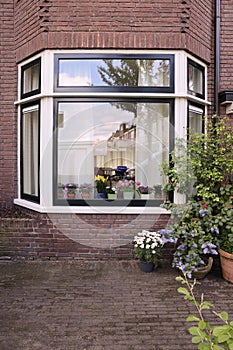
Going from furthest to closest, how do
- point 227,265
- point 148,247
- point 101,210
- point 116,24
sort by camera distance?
point 101,210
point 116,24
point 148,247
point 227,265

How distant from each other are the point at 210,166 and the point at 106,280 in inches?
84.3

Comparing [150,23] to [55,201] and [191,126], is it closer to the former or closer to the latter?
[191,126]

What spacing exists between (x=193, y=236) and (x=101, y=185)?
1634 mm

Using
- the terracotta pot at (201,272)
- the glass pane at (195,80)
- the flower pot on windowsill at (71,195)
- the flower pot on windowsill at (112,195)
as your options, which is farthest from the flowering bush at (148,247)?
the glass pane at (195,80)

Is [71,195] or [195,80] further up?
[195,80]

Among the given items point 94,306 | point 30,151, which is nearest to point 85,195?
point 30,151

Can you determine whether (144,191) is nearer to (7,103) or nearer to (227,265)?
(227,265)

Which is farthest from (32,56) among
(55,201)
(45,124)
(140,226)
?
(140,226)

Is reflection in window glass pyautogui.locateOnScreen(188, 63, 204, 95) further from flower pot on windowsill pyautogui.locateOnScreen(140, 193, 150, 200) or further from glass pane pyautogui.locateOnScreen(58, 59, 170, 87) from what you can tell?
flower pot on windowsill pyautogui.locateOnScreen(140, 193, 150, 200)

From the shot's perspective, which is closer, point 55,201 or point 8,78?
point 55,201

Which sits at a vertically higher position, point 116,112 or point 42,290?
point 116,112

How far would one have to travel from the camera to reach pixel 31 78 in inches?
199

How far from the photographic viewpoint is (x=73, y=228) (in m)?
4.66

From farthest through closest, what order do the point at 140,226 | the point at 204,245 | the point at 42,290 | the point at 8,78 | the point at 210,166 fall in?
the point at 8,78 < the point at 140,226 < the point at 210,166 < the point at 204,245 < the point at 42,290
